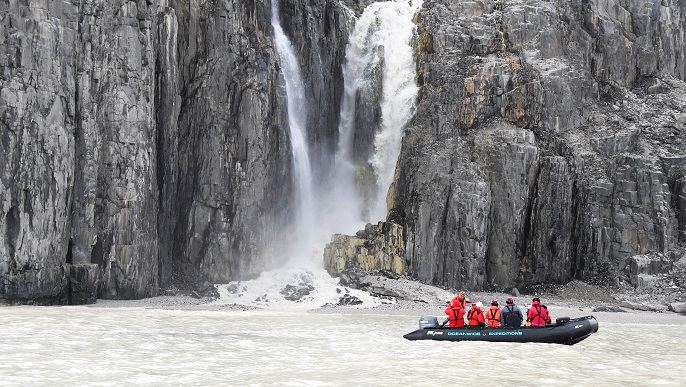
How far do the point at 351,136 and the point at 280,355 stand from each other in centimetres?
3764

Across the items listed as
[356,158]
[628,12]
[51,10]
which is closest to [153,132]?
[51,10]

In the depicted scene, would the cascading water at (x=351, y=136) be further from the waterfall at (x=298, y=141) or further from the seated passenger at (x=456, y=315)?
the seated passenger at (x=456, y=315)

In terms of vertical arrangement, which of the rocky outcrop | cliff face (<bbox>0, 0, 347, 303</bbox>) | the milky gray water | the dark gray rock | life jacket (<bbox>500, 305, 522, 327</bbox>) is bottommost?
the milky gray water

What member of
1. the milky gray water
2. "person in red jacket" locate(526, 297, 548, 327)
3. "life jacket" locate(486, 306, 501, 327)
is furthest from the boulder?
"life jacket" locate(486, 306, 501, 327)

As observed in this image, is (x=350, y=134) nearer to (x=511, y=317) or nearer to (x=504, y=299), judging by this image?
(x=504, y=299)

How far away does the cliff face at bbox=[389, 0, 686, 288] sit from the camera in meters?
54.9

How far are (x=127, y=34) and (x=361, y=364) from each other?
90.1ft

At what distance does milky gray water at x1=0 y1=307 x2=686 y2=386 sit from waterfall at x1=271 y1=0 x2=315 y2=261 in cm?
2045

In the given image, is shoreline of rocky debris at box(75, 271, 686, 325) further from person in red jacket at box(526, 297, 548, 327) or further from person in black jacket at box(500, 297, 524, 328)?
person in red jacket at box(526, 297, 548, 327)

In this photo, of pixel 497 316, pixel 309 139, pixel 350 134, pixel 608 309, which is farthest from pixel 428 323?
pixel 350 134

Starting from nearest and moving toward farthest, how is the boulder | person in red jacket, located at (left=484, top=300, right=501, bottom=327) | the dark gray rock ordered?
person in red jacket, located at (left=484, top=300, right=501, bottom=327) < the dark gray rock < the boulder

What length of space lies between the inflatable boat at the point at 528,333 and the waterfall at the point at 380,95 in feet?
94.9

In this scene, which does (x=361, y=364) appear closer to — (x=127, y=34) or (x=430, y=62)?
(x=127, y=34)

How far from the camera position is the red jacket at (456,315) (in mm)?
28609
